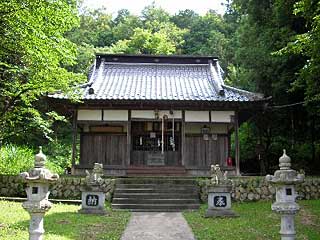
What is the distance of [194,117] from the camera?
762 inches

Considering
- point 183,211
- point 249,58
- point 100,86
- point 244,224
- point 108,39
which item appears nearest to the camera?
point 244,224

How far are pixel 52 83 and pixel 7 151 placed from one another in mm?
9277

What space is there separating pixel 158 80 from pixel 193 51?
2775 centimetres

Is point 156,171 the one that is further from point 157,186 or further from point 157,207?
point 157,207

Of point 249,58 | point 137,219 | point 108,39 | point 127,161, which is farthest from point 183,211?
point 108,39

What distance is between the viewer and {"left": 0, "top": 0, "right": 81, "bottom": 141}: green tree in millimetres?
9469

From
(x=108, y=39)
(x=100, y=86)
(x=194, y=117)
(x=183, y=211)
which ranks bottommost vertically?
(x=183, y=211)

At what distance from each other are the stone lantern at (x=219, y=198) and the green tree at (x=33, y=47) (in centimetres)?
606

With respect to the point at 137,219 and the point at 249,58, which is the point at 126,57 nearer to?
the point at 249,58

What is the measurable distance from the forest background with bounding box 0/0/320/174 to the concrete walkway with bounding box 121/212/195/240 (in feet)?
16.4

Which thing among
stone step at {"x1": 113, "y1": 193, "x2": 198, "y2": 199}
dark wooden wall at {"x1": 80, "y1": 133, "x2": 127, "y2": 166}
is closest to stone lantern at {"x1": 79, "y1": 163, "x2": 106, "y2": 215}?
stone step at {"x1": 113, "y1": 193, "x2": 198, "y2": 199}

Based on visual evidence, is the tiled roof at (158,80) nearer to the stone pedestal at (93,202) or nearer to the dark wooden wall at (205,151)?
the dark wooden wall at (205,151)

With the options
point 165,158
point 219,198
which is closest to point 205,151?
point 165,158

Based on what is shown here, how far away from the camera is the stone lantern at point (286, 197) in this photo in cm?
765
